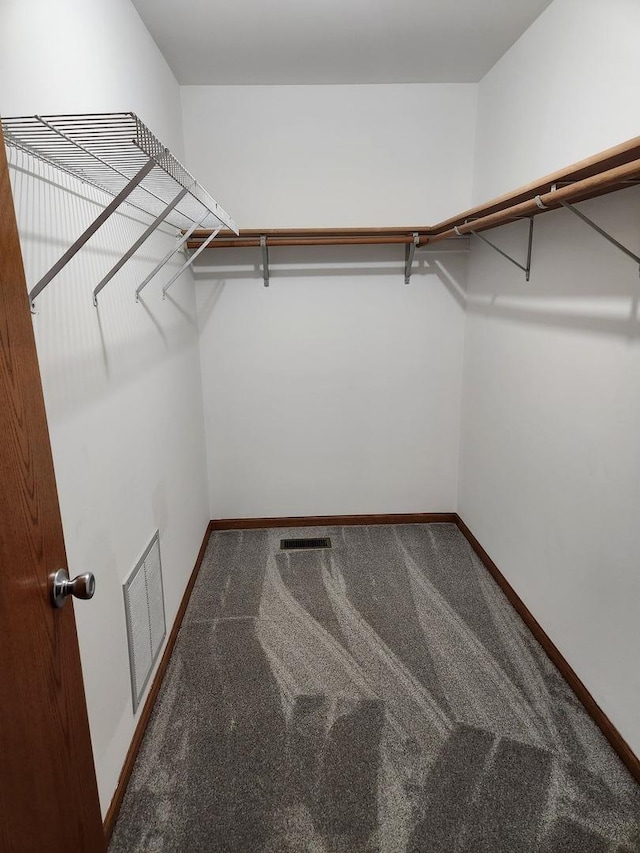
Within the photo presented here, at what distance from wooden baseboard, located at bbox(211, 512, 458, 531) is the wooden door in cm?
244

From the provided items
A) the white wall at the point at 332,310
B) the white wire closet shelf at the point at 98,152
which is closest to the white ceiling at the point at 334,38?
the white wall at the point at 332,310

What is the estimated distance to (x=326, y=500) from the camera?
3.49m

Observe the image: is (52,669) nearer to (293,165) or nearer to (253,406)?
(253,406)

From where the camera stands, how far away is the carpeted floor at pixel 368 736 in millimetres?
1532

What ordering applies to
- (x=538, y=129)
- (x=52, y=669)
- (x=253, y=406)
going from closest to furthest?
(x=52, y=669) → (x=538, y=129) → (x=253, y=406)

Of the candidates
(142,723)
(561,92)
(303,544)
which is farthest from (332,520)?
(561,92)

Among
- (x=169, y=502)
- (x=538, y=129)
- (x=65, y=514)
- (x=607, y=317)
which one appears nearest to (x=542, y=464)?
(x=607, y=317)

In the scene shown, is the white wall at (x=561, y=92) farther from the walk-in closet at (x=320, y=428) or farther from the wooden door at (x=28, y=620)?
the wooden door at (x=28, y=620)

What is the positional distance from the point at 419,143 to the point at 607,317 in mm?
1765

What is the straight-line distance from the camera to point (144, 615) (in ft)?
6.44

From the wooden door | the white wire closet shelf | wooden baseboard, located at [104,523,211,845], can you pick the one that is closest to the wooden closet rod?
the white wire closet shelf

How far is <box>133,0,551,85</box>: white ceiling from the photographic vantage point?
6.82ft

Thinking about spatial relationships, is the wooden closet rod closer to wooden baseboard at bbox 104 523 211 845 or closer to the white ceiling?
the white ceiling

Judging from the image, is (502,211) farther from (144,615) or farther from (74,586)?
(144,615)
